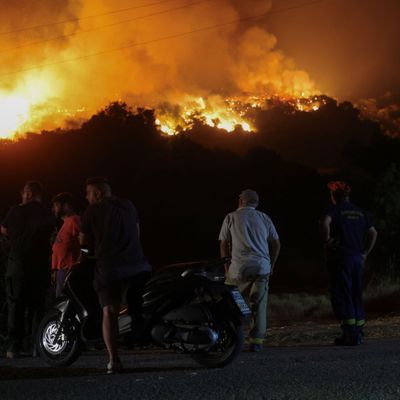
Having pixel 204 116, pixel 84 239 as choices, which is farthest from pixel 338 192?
pixel 204 116

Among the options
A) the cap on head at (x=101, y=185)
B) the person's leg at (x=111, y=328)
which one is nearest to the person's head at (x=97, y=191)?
the cap on head at (x=101, y=185)

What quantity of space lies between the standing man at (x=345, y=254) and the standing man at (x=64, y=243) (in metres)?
2.79

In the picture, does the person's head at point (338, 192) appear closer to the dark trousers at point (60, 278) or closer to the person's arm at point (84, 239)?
the dark trousers at point (60, 278)

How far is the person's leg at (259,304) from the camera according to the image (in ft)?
29.3

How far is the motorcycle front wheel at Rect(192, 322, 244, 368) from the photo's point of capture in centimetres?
727

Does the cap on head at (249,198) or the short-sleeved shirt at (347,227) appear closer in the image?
the cap on head at (249,198)

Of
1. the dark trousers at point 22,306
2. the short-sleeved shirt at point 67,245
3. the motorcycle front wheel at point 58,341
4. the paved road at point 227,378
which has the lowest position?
the paved road at point 227,378

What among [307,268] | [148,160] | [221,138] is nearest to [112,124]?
[148,160]

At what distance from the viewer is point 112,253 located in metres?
7.19

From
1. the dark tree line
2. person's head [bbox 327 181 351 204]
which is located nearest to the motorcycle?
person's head [bbox 327 181 351 204]

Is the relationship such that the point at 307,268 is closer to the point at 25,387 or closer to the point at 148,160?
the point at 148,160

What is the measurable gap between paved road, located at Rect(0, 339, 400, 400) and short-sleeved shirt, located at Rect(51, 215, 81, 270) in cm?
126

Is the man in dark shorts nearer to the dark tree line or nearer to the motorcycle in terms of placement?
the motorcycle

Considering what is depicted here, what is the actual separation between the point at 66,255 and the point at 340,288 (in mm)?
3098
